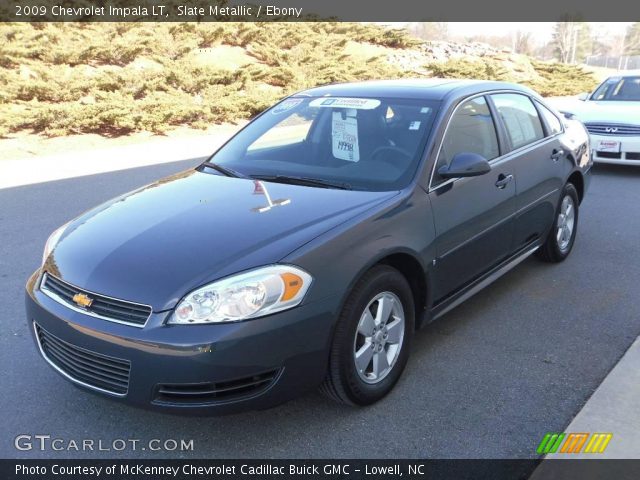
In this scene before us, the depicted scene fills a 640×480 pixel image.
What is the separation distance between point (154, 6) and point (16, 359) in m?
21.9

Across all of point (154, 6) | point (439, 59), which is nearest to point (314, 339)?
point (154, 6)

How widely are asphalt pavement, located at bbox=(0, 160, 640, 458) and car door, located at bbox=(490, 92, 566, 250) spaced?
0.55 m

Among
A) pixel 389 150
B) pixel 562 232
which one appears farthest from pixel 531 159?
pixel 389 150

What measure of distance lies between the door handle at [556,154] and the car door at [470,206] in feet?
2.97

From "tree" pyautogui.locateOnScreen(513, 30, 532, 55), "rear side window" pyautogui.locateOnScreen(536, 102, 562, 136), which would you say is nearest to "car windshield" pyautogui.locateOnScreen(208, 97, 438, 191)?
"rear side window" pyautogui.locateOnScreen(536, 102, 562, 136)

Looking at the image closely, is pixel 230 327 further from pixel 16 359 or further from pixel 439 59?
pixel 439 59

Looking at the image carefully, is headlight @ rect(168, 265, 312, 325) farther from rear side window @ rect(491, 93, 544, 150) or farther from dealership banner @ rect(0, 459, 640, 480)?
rear side window @ rect(491, 93, 544, 150)

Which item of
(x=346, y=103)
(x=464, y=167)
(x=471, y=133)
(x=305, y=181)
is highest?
(x=346, y=103)

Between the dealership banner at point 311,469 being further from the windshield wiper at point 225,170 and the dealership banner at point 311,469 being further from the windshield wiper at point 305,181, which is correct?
the windshield wiper at point 225,170

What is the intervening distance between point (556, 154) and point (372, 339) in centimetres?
286

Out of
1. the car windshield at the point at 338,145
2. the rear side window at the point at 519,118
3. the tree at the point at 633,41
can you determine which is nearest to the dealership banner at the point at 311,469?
the car windshield at the point at 338,145

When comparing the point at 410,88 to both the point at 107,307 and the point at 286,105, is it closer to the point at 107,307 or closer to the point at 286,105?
the point at 286,105

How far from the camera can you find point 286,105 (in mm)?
4691

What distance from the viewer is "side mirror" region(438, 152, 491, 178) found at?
12.1ft
